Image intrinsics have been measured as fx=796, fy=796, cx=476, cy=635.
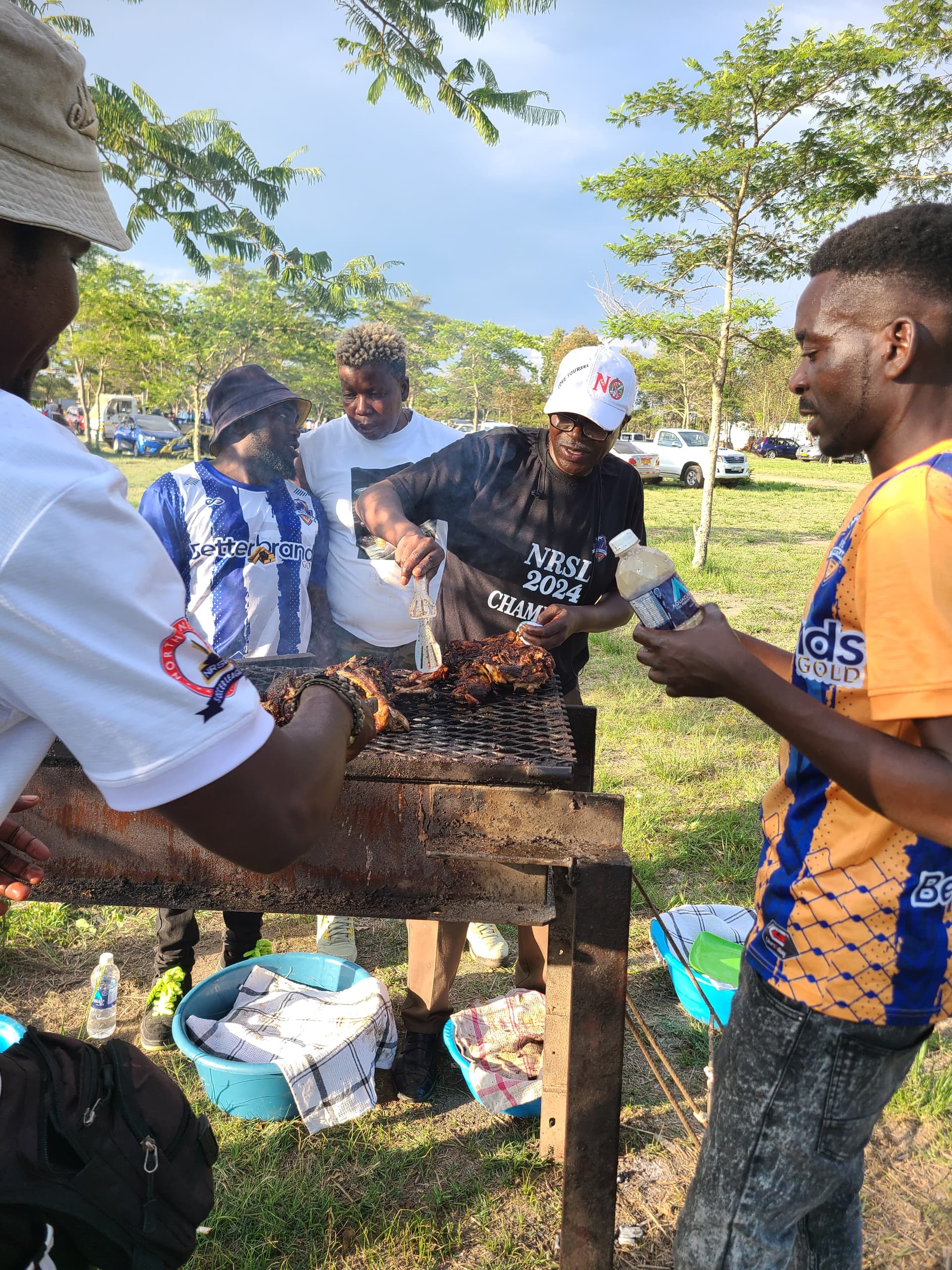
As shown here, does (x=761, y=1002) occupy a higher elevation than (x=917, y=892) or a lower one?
lower

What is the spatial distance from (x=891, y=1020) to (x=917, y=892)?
0.26 m

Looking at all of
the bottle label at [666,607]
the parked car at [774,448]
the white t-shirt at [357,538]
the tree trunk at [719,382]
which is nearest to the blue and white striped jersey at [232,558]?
the white t-shirt at [357,538]

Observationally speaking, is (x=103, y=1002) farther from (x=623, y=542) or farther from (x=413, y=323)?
(x=413, y=323)

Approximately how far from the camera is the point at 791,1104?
156cm

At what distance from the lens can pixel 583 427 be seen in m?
3.21

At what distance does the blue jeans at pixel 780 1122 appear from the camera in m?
1.54

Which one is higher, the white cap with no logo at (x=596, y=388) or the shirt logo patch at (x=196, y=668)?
the white cap with no logo at (x=596, y=388)

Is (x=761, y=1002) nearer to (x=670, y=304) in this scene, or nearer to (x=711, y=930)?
(x=711, y=930)

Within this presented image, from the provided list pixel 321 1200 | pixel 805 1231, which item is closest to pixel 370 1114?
pixel 321 1200

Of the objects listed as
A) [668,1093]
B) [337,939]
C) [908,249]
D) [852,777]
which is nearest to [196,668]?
[852,777]

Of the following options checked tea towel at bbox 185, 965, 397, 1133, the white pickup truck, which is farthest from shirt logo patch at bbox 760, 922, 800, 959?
the white pickup truck

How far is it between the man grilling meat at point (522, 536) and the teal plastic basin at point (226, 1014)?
14.5 inches

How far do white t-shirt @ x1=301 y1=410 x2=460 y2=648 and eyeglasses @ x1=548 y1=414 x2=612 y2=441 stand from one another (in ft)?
3.71

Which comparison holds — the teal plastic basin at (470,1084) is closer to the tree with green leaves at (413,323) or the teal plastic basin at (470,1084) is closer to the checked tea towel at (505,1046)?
the checked tea towel at (505,1046)
